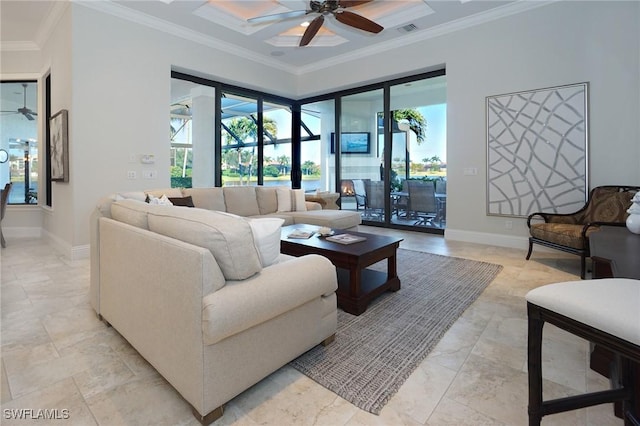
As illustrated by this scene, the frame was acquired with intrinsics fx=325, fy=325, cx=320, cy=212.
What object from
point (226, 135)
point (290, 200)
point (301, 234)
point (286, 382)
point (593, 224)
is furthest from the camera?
point (226, 135)

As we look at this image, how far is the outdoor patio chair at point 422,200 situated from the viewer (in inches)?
218

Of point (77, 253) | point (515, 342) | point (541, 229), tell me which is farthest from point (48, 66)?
point (541, 229)

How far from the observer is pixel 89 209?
164 inches

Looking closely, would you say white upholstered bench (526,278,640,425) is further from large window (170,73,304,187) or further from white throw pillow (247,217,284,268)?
large window (170,73,304,187)

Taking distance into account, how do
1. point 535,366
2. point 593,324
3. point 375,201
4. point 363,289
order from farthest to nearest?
point 375,201, point 363,289, point 535,366, point 593,324

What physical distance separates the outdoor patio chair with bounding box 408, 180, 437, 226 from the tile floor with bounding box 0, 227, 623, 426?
3.16 metres

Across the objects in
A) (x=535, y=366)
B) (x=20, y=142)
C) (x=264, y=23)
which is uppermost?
(x=264, y=23)

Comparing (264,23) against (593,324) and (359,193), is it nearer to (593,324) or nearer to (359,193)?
(359,193)

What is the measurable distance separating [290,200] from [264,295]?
369 cm

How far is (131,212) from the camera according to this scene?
190 centimetres

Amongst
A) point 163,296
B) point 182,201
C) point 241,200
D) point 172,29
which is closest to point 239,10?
point 172,29

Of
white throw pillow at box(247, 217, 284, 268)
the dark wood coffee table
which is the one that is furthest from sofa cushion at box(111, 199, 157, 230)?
the dark wood coffee table

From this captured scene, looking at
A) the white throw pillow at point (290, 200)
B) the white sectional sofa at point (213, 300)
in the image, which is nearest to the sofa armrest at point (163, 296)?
the white sectional sofa at point (213, 300)

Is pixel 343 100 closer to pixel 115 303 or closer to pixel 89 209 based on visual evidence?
pixel 89 209
